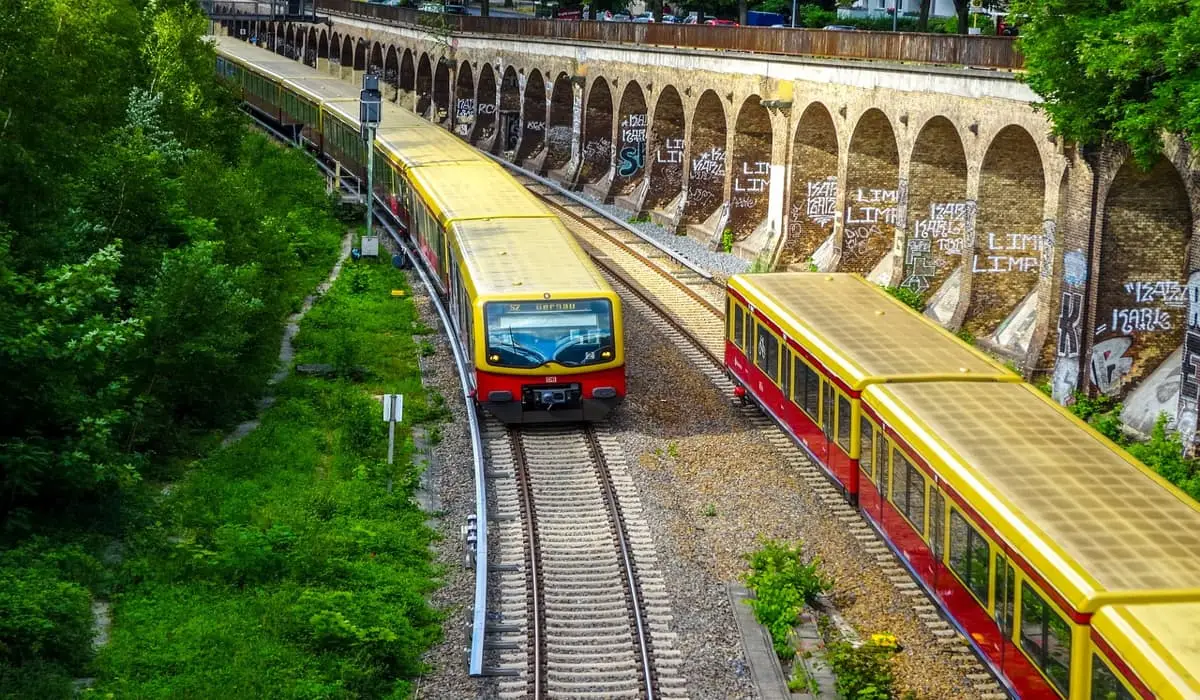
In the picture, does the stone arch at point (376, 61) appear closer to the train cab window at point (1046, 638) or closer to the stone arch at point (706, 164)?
the stone arch at point (706, 164)

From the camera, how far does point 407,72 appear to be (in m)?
79.4

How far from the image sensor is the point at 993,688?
1498 centimetres

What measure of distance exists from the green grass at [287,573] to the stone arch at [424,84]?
168ft

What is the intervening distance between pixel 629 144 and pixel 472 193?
18.8 metres

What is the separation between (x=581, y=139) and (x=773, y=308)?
3106 cm

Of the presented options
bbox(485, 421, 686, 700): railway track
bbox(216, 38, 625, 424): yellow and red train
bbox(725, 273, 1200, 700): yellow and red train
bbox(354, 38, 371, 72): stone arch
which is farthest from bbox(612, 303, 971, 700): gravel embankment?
bbox(354, 38, 371, 72): stone arch

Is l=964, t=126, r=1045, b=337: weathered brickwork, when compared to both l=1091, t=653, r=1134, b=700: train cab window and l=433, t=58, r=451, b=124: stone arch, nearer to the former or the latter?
l=1091, t=653, r=1134, b=700: train cab window

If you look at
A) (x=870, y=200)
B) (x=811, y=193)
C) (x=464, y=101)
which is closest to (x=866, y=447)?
(x=870, y=200)

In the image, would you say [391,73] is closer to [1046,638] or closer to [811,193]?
[811,193]

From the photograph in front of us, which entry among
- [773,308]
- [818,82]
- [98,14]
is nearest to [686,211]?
[818,82]

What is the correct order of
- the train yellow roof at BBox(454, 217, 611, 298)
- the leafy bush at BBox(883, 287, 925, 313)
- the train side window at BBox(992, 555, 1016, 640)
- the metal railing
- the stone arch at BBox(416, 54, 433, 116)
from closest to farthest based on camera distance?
1. the train side window at BBox(992, 555, 1016, 640)
2. the train yellow roof at BBox(454, 217, 611, 298)
3. the metal railing
4. the leafy bush at BBox(883, 287, 925, 313)
5. the stone arch at BBox(416, 54, 433, 116)

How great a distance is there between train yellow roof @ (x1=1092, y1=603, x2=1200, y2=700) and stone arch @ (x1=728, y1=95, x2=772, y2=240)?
3030 cm

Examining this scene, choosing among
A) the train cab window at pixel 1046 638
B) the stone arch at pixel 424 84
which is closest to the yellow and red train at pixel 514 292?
the train cab window at pixel 1046 638

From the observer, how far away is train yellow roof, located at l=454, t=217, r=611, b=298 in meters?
23.4
